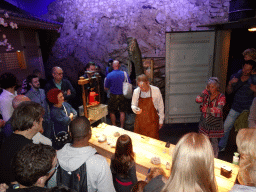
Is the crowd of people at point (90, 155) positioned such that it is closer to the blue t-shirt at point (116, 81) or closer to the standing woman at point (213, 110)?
the standing woman at point (213, 110)

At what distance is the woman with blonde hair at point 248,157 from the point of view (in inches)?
54.9

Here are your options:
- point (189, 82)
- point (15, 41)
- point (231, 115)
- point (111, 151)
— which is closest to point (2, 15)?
point (15, 41)

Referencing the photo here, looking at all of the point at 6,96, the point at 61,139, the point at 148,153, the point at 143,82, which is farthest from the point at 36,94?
the point at 148,153

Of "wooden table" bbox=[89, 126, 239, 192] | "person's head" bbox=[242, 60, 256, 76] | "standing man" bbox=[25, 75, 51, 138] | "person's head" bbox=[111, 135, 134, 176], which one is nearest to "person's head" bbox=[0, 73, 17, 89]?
"standing man" bbox=[25, 75, 51, 138]

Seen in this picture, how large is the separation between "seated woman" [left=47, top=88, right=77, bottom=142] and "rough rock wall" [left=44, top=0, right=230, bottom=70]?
464 cm

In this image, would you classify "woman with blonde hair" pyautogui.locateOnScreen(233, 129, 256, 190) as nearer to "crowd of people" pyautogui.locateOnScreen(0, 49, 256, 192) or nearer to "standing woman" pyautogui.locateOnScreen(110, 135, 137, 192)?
"crowd of people" pyautogui.locateOnScreen(0, 49, 256, 192)

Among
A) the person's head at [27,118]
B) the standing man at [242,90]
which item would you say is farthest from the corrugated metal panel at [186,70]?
the person's head at [27,118]

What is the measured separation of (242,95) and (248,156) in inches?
119

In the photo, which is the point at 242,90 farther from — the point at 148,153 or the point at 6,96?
the point at 6,96

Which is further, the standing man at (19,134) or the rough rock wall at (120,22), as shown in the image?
the rough rock wall at (120,22)

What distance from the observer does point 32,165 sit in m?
1.35

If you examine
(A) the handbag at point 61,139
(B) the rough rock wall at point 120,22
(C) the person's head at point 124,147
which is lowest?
(A) the handbag at point 61,139

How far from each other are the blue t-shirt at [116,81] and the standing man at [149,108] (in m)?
1.57

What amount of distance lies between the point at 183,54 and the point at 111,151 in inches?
158
